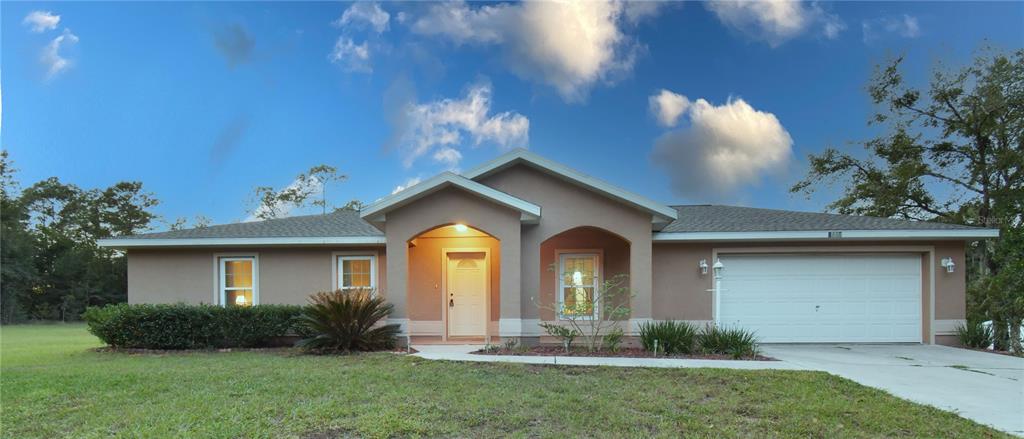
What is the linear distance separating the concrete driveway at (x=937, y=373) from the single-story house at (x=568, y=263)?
1.08 meters

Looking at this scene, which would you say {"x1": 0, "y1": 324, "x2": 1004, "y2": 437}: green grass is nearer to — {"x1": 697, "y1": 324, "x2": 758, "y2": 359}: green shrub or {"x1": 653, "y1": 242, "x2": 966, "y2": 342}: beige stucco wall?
{"x1": 697, "y1": 324, "x2": 758, "y2": 359}: green shrub

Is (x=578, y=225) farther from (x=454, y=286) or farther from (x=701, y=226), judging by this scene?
(x=454, y=286)

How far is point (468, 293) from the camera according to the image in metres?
12.6

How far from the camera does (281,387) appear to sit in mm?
6672

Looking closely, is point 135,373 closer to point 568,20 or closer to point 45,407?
point 45,407

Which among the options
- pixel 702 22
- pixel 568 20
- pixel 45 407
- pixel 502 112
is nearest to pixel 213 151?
pixel 502 112

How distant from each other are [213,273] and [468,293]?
5962 mm

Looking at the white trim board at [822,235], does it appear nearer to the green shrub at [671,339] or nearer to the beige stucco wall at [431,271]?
the green shrub at [671,339]

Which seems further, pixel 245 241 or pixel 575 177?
pixel 245 241

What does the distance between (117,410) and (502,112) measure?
13.9m

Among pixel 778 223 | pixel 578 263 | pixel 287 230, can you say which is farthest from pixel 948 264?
pixel 287 230

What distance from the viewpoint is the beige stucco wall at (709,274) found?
38.0ft

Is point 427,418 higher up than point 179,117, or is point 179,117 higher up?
point 179,117

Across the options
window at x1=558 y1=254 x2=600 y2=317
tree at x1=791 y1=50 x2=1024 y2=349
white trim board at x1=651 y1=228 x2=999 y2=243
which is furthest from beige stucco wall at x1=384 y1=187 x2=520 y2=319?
tree at x1=791 y1=50 x2=1024 y2=349
